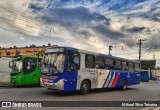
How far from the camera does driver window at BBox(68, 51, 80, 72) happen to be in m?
16.5

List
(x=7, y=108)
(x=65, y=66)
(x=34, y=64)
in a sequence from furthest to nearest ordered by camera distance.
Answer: (x=34, y=64), (x=65, y=66), (x=7, y=108)

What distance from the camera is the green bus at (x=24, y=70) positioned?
22.6 metres

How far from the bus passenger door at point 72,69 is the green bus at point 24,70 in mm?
6117

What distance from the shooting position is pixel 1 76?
1074 inches

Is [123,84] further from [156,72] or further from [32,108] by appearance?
[156,72]

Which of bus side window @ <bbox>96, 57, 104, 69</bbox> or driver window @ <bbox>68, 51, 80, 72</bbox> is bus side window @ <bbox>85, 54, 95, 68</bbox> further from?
driver window @ <bbox>68, 51, 80, 72</bbox>

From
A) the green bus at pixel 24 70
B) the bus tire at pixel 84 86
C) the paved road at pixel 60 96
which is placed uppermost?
the green bus at pixel 24 70

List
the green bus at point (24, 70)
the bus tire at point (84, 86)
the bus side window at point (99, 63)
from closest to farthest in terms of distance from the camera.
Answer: the bus tire at point (84, 86)
the bus side window at point (99, 63)
the green bus at point (24, 70)

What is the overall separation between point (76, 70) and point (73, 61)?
2.08ft

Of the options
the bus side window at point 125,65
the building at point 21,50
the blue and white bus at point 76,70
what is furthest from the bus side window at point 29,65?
the building at point 21,50

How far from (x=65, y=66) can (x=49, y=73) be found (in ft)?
3.38

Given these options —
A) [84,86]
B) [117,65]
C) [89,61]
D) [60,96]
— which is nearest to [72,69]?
[60,96]

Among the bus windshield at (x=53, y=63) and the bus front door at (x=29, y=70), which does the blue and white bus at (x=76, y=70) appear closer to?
the bus windshield at (x=53, y=63)

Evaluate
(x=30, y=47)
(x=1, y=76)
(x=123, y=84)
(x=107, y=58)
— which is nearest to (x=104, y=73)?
(x=107, y=58)
